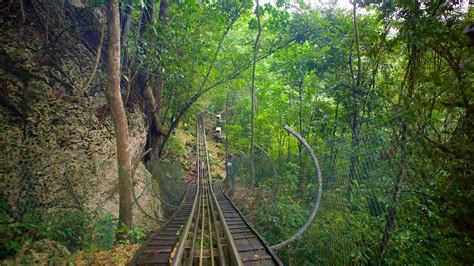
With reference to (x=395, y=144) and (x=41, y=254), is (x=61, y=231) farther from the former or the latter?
(x=395, y=144)

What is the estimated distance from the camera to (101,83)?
552 centimetres

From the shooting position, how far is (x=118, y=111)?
3998 mm

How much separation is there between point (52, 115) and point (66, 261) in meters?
2.77

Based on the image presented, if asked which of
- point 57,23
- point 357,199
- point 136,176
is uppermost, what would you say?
point 57,23

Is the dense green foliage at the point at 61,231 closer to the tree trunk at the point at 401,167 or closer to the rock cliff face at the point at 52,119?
the rock cliff face at the point at 52,119

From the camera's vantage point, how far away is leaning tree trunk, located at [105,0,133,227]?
3873 millimetres

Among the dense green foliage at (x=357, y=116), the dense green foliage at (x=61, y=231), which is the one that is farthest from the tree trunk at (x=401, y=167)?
the dense green foliage at (x=61, y=231)

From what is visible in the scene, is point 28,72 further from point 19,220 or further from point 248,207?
point 248,207

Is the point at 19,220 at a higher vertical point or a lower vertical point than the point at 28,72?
lower

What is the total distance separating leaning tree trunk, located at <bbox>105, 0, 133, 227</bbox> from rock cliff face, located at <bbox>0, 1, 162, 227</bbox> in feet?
1.40

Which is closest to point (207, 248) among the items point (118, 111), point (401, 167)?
point (118, 111)

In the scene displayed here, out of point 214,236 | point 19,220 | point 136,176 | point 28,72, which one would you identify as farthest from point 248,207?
point 28,72

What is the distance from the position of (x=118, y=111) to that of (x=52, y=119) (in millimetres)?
1340

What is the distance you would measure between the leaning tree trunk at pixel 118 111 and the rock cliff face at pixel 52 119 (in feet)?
1.40
